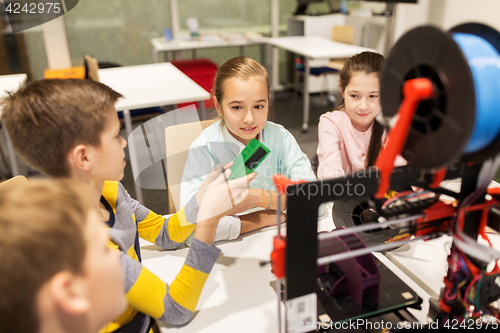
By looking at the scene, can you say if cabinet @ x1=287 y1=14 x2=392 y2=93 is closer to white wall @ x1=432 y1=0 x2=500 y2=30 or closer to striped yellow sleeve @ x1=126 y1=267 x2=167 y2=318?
white wall @ x1=432 y1=0 x2=500 y2=30

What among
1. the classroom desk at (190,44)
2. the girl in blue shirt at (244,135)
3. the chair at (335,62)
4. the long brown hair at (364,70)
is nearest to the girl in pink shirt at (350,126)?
the long brown hair at (364,70)

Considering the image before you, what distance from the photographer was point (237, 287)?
31.1 inches

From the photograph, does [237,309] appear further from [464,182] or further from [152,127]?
[152,127]

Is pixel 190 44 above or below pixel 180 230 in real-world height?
above

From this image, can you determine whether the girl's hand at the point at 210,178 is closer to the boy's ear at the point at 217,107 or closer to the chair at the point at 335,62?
the boy's ear at the point at 217,107

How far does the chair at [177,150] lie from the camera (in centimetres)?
100

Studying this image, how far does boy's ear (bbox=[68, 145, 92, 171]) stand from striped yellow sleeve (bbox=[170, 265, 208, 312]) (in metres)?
0.30

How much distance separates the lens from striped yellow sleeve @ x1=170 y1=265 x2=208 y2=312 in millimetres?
710

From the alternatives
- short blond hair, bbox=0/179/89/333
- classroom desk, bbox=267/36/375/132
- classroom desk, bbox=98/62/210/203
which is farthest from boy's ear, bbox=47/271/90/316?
classroom desk, bbox=267/36/375/132

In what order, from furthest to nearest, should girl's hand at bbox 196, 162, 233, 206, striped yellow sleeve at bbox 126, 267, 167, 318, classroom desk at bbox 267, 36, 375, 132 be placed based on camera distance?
classroom desk at bbox 267, 36, 375, 132 < girl's hand at bbox 196, 162, 233, 206 < striped yellow sleeve at bbox 126, 267, 167, 318

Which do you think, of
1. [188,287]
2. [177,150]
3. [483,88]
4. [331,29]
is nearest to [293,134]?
[177,150]

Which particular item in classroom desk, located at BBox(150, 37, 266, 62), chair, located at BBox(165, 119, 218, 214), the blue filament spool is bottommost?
chair, located at BBox(165, 119, 218, 214)

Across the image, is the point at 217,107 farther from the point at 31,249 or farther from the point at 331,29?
the point at 331,29

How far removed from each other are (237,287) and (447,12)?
12.6 ft
